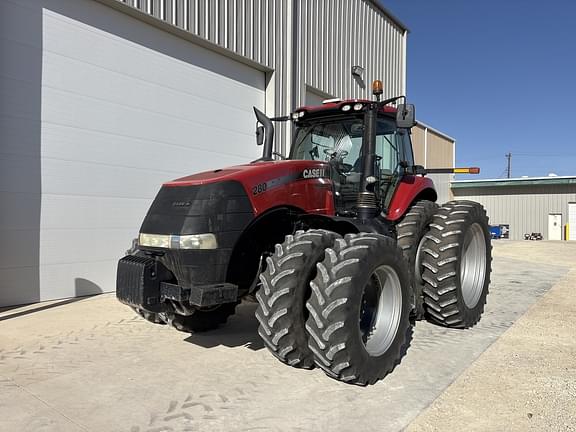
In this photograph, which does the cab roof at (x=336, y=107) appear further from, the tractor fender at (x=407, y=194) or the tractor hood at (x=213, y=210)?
the tractor hood at (x=213, y=210)

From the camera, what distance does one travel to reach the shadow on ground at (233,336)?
14.7 ft

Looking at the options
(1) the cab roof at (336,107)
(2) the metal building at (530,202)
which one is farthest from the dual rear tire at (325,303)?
(2) the metal building at (530,202)

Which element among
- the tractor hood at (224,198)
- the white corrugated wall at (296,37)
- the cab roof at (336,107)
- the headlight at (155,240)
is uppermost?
the white corrugated wall at (296,37)

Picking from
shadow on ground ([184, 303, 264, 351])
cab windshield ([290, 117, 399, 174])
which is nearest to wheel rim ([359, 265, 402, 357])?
shadow on ground ([184, 303, 264, 351])

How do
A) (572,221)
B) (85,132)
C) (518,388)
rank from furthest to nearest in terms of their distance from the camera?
(572,221) → (85,132) → (518,388)

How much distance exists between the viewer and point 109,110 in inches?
275

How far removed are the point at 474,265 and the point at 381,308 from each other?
207 cm

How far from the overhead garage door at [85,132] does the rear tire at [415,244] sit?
4.39 m

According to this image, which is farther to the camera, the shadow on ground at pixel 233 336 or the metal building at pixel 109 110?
the metal building at pixel 109 110

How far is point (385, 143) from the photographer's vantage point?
A: 509 cm

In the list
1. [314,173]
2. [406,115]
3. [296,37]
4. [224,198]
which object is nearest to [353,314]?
[224,198]

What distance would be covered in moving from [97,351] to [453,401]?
9.93 feet

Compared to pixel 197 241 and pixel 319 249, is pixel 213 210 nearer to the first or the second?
pixel 197 241

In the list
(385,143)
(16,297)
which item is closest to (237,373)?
(385,143)
